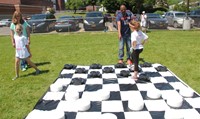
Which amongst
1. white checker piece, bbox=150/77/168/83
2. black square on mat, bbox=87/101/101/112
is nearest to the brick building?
white checker piece, bbox=150/77/168/83

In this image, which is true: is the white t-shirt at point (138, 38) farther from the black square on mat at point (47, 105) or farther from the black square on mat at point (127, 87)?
the black square on mat at point (47, 105)

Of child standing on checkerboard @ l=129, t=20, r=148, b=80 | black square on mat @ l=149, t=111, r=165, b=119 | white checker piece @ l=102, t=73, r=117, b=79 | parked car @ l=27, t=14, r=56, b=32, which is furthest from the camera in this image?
parked car @ l=27, t=14, r=56, b=32

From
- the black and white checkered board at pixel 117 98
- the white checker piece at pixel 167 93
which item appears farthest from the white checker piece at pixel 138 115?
the white checker piece at pixel 167 93

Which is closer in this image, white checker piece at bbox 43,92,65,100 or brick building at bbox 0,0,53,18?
white checker piece at bbox 43,92,65,100

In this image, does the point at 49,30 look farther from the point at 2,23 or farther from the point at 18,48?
the point at 2,23

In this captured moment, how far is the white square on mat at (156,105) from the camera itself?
150 inches

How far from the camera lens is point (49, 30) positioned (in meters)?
18.4

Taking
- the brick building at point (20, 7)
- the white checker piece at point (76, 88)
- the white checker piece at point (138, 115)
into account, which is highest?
the brick building at point (20, 7)

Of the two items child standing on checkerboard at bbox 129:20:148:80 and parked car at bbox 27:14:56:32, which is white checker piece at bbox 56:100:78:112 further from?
parked car at bbox 27:14:56:32

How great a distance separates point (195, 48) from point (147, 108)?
7058 millimetres

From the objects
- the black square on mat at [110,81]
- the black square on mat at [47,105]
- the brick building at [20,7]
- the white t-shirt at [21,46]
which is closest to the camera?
the black square on mat at [47,105]

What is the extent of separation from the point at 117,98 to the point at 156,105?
0.75 meters

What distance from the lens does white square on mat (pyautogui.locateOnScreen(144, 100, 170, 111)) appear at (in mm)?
3813

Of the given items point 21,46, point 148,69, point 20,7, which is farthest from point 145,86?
point 20,7
